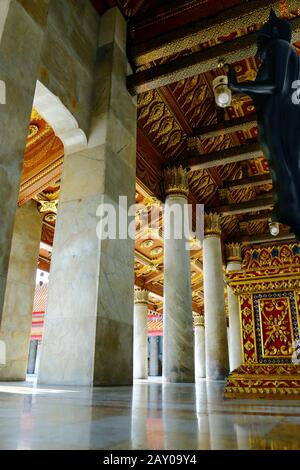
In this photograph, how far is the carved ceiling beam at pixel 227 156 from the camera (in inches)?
314

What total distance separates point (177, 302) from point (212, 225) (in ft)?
12.5

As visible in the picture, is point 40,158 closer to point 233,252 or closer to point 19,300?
point 19,300

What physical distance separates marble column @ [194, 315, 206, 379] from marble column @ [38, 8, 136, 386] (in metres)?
16.8

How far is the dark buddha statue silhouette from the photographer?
2322mm

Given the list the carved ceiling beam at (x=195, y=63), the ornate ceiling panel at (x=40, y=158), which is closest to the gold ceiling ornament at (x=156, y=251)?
the ornate ceiling panel at (x=40, y=158)

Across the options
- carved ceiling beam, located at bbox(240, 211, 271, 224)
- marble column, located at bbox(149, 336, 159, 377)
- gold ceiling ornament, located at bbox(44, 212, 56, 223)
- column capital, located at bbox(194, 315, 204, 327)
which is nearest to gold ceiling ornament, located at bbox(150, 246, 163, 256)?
carved ceiling beam, located at bbox(240, 211, 271, 224)

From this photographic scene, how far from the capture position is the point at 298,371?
126 inches

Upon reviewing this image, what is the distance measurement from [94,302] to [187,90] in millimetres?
5908

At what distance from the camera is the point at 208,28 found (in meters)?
5.43

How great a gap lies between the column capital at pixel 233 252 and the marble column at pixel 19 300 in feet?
24.4

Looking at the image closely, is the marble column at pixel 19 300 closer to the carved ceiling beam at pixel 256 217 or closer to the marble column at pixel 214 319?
the marble column at pixel 214 319

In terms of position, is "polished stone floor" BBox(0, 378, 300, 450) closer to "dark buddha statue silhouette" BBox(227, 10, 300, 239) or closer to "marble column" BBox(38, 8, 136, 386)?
"dark buddha statue silhouette" BBox(227, 10, 300, 239)
